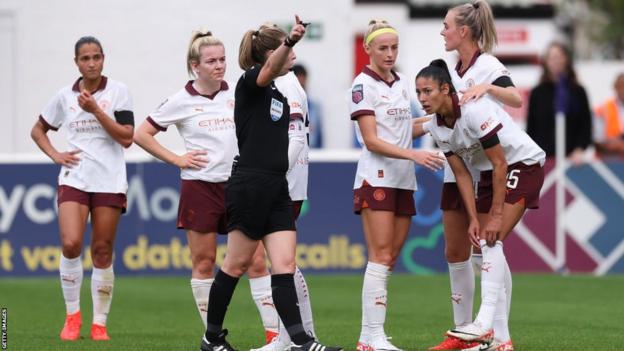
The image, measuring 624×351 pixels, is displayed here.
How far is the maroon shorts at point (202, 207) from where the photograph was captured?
35.2 feet

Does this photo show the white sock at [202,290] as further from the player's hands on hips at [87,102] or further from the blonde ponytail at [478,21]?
the blonde ponytail at [478,21]

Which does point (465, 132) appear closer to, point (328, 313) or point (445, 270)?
point (328, 313)

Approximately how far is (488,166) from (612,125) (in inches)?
406

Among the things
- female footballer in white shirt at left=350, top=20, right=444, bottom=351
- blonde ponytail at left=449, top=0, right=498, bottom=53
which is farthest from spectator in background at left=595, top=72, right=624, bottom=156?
female footballer in white shirt at left=350, top=20, right=444, bottom=351

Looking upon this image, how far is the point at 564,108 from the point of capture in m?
18.2

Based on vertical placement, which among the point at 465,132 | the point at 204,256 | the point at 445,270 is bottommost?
the point at 445,270

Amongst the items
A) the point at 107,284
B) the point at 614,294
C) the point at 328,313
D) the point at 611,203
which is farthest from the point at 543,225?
the point at 107,284

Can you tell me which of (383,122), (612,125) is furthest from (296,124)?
(612,125)

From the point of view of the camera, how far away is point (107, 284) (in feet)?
39.0

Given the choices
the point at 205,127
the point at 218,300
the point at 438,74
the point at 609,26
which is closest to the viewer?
the point at 218,300

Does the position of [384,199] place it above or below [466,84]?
below

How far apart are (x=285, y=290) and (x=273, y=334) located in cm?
144

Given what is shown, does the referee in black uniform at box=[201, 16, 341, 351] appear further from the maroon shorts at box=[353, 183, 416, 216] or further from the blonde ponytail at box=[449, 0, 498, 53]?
the blonde ponytail at box=[449, 0, 498, 53]

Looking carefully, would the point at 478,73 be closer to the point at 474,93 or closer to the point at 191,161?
the point at 474,93
